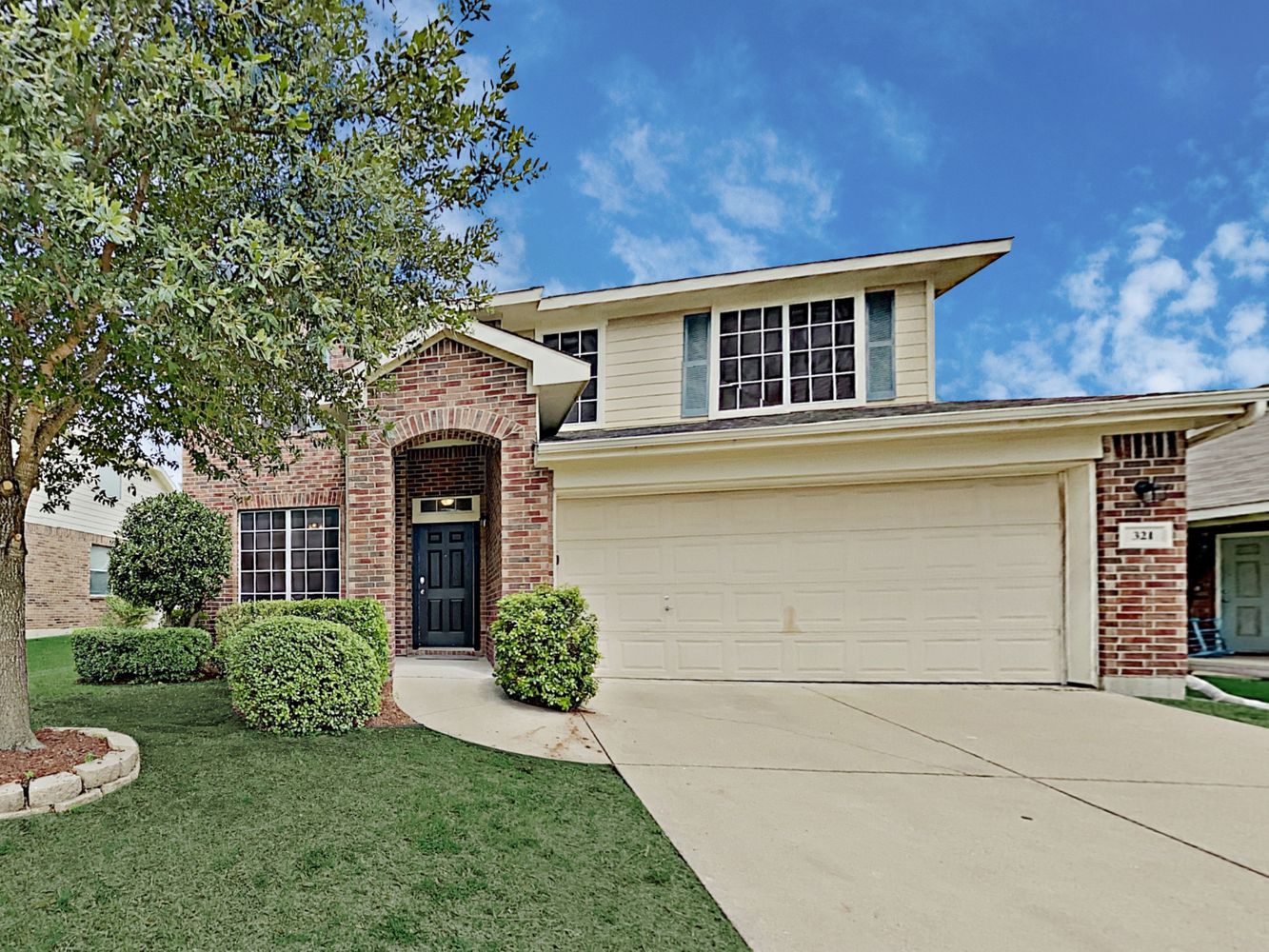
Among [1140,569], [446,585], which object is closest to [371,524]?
[446,585]

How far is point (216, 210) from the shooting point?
3.99 meters

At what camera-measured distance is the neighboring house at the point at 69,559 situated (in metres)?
17.0

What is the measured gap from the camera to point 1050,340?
3419 cm

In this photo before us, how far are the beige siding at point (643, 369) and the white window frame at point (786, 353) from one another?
0.51 metres

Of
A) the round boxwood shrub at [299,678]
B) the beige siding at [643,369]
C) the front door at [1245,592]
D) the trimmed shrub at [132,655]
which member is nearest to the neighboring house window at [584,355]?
the beige siding at [643,369]

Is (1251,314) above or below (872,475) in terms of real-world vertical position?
above

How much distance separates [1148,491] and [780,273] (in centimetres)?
530

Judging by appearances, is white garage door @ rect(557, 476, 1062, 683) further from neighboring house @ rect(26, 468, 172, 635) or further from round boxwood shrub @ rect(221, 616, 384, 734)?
neighboring house @ rect(26, 468, 172, 635)

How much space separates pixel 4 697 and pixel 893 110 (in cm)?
3073

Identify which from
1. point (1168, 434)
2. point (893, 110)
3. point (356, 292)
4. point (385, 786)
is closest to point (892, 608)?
point (1168, 434)

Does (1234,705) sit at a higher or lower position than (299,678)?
lower

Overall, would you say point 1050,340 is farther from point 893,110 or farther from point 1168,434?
point 1168,434

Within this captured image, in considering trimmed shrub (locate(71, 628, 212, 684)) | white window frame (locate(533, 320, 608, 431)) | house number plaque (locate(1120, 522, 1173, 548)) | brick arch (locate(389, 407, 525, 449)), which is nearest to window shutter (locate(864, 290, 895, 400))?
house number plaque (locate(1120, 522, 1173, 548))

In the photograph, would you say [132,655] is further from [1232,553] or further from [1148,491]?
[1232,553]
